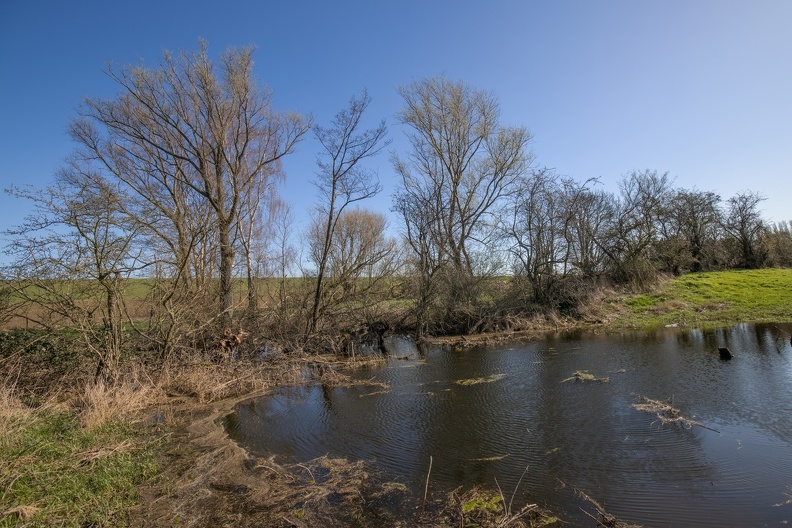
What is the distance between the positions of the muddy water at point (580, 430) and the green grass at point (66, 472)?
226 cm

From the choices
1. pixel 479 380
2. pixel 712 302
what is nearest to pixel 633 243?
pixel 712 302

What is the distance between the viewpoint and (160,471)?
6449mm

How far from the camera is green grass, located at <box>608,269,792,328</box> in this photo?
65.1ft

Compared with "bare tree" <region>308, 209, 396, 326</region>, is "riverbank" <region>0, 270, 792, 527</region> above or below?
below

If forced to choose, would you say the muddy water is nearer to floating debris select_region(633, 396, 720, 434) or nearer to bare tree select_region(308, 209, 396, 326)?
floating debris select_region(633, 396, 720, 434)

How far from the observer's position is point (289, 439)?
27.6 feet

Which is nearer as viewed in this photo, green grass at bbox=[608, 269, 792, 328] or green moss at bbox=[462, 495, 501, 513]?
green moss at bbox=[462, 495, 501, 513]

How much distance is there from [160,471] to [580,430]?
267 inches

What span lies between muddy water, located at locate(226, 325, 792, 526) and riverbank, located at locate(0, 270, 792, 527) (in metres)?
0.66

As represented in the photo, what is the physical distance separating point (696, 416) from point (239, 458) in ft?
26.2

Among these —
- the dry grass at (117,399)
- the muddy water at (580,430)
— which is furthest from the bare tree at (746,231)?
the dry grass at (117,399)

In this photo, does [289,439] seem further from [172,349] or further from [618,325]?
[618,325]

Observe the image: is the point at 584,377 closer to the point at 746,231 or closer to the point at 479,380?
the point at 479,380

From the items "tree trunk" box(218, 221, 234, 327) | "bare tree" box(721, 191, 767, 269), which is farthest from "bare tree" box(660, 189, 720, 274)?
"tree trunk" box(218, 221, 234, 327)
